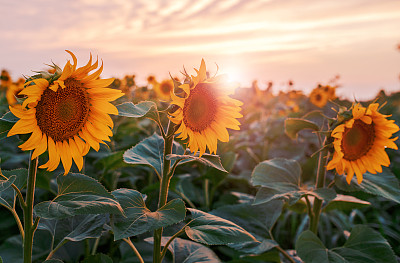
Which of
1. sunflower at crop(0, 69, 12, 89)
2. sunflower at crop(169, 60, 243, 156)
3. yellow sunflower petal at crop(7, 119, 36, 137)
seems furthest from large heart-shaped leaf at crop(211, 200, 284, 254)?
sunflower at crop(0, 69, 12, 89)

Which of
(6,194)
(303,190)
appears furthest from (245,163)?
(6,194)

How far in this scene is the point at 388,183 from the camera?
175 centimetres

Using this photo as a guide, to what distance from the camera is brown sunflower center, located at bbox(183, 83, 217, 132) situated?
4.07 ft

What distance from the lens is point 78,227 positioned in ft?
4.23

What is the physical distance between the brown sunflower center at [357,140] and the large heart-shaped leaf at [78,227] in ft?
3.47

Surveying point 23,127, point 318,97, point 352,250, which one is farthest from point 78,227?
point 318,97

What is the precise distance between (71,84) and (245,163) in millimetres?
2503

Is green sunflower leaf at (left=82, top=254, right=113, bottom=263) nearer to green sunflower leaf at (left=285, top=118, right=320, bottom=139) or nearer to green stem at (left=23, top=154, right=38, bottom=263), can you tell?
green stem at (left=23, top=154, right=38, bottom=263)

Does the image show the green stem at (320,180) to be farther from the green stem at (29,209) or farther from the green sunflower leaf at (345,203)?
the green stem at (29,209)

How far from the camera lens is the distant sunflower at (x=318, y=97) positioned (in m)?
4.76

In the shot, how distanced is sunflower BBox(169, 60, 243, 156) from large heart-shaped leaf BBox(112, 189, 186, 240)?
0.22 meters

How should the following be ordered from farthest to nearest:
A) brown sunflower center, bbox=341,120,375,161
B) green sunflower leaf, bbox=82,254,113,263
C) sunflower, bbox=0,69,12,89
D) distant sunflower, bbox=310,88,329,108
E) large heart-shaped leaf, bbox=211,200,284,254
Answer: sunflower, bbox=0,69,12,89 → distant sunflower, bbox=310,88,329,108 → large heart-shaped leaf, bbox=211,200,284,254 → brown sunflower center, bbox=341,120,375,161 → green sunflower leaf, bbox=82,254,113,263

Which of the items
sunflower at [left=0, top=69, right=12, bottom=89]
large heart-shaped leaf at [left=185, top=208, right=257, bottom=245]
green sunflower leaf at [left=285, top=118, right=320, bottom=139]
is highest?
sunflower at [left=0, top=69, right=12, bottom=89]

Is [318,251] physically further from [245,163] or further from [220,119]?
[245,163]
